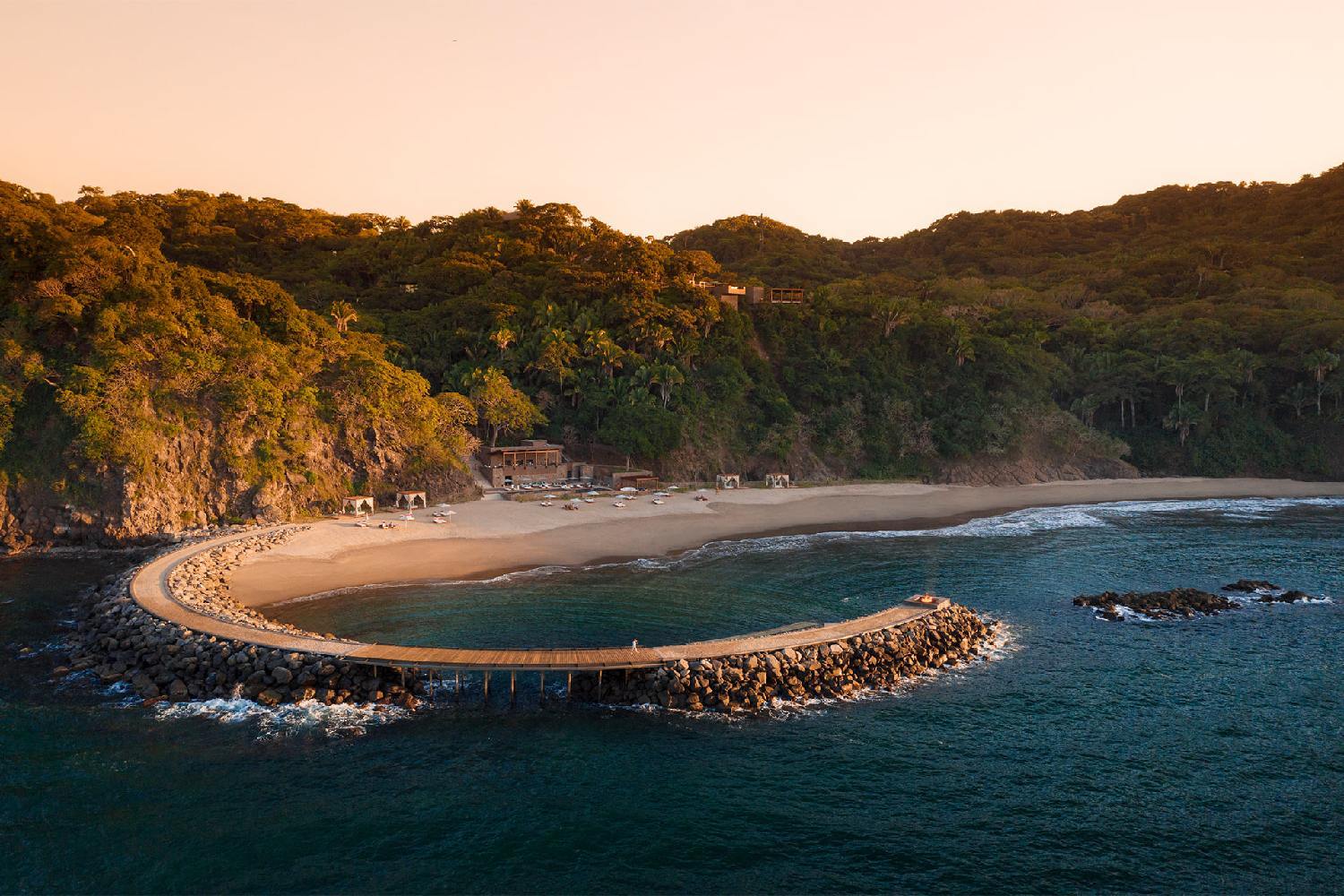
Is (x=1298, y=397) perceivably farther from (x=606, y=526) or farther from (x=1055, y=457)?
(x=606, y=526)

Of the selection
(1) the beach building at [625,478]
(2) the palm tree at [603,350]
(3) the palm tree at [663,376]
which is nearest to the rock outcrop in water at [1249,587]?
(1) the beach building at [625,478]

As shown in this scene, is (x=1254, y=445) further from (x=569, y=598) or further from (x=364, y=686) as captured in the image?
(x=364, y=686)

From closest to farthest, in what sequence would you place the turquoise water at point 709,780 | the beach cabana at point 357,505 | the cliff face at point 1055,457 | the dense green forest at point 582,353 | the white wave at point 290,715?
the turquoise water at point 709,780, the white wave at point 290,715, the dense green forest at point 582,353, the beach cabana at point 357,505, the cliff face at point 1055,457

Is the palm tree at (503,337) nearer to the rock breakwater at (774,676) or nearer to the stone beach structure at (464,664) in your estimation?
the stone beach structure at (464,664)

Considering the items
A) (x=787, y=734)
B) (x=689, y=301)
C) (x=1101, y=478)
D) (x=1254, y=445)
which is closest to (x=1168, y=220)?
(x=1254, y=445)

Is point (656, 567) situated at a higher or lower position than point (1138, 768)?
higher

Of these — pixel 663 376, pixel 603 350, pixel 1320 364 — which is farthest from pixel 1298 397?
pixel 603 350

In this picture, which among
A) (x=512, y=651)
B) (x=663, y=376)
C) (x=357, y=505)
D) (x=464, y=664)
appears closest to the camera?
(x=464, y=664)
